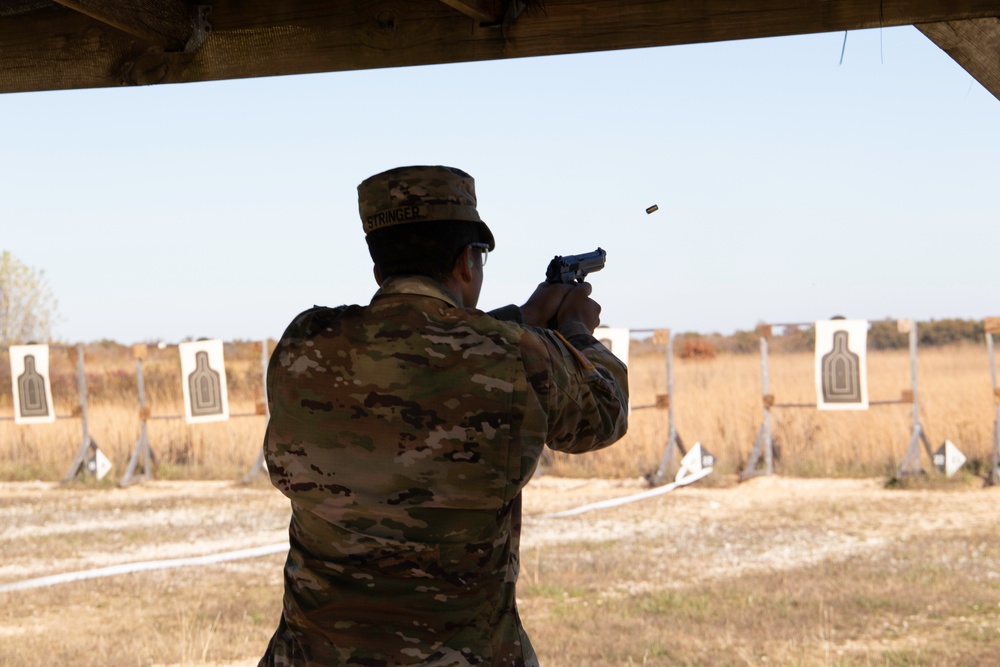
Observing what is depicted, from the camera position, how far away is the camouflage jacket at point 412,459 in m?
1.78

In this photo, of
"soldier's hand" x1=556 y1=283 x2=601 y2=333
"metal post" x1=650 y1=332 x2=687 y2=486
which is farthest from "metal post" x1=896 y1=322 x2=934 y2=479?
"soldier's hand" x1=556 y1=283 x2=601 y2=333

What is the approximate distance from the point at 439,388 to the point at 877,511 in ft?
30.2

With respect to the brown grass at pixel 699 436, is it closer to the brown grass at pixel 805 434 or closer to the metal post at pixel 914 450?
the brown grass at pixel 805 434

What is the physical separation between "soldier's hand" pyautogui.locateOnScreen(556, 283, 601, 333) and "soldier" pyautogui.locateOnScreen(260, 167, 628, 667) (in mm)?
224

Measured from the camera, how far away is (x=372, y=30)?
2.47 m

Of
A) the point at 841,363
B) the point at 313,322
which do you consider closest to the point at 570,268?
the point at 313,322

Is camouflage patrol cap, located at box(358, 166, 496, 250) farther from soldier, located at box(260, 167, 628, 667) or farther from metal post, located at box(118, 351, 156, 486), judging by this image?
metal post, located at box(118, 351, 156, 486)

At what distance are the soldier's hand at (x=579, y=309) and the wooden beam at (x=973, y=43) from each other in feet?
2.98

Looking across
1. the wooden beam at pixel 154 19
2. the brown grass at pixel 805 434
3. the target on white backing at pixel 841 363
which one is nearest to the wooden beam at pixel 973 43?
the wooden beam at pixel 154 19

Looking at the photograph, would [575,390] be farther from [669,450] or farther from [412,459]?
[669,450]

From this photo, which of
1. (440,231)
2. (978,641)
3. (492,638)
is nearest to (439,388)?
(440,231)

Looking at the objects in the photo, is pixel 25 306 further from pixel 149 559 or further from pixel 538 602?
pixel 538 602

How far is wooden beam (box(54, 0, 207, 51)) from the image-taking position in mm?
2277

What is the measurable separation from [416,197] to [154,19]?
1.00m
